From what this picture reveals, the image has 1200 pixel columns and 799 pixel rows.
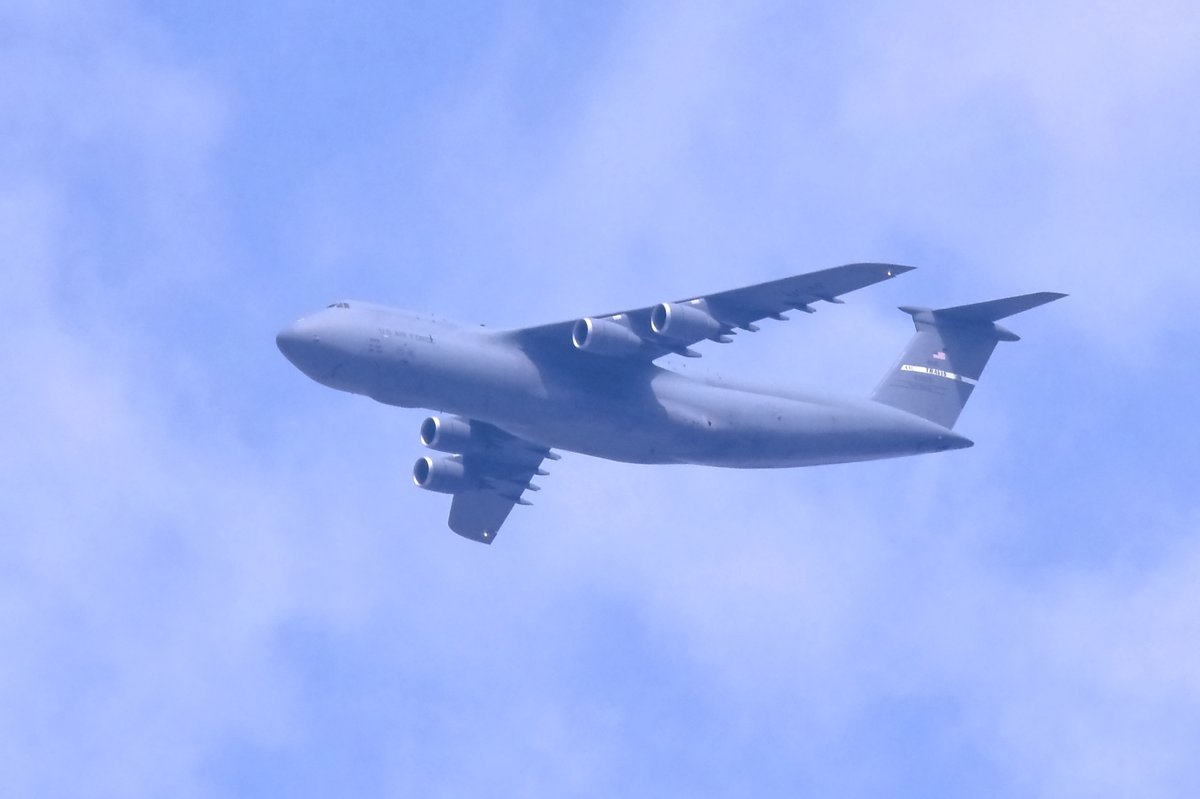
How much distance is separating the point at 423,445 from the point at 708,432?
15.4ft

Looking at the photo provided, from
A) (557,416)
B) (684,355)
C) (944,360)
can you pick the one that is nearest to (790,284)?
(684,355)

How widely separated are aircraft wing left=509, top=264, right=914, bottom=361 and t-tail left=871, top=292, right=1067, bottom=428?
14.3 feet

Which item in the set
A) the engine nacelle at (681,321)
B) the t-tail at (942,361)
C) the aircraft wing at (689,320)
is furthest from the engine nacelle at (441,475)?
the t-tail at (942,361)

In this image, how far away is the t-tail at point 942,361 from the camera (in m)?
29.5

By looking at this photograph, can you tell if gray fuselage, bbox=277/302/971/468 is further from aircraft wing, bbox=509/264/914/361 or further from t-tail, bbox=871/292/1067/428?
t-tail, bbox=871/292/1067/428

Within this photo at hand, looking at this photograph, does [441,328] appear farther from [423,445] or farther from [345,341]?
[423,445]

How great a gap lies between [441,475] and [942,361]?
8.40 metres

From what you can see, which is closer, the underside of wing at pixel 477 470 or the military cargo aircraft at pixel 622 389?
the military cargo aircraft at pixel 622 389

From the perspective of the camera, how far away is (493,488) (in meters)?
30.0

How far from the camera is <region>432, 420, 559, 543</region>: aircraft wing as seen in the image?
2944 centimetres

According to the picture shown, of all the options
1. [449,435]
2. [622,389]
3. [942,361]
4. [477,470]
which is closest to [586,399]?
[622,389]

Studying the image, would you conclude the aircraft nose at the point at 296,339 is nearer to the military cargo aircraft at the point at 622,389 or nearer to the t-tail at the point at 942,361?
the military cargo aircraft at the point at 622,389

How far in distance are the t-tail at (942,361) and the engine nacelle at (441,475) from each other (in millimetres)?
6793

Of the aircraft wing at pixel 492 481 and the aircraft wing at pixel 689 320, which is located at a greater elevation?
the aircraft wing at pixel 689 320
